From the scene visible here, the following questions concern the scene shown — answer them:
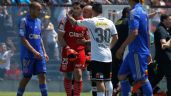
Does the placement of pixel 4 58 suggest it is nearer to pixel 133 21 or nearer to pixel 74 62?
pixel 74 62

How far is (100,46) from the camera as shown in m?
14.6

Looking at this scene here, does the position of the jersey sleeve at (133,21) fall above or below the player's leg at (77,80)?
above

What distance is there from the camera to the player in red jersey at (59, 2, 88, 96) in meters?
16.0

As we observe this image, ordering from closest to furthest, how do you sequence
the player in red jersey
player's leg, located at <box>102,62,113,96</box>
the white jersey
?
1. the white jersey
2. player's leg, located at <box>102,62,113,96</box>
3. the player in red jersey

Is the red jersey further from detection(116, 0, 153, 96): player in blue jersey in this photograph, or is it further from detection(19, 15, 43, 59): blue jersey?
detection(116, 0, 153, 96): player in blue jersey

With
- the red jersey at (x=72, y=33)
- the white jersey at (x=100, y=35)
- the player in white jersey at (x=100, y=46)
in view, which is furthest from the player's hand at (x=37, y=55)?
the white jersey at (x=100, y=35)

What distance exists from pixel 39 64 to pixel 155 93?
10.1ft

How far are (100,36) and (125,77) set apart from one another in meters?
0.94

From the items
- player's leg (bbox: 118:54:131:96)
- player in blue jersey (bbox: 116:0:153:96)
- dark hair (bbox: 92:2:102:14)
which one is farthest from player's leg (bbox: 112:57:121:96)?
dark hair (bbox: 92:2:102:14)

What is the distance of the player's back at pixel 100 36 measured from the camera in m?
14.4

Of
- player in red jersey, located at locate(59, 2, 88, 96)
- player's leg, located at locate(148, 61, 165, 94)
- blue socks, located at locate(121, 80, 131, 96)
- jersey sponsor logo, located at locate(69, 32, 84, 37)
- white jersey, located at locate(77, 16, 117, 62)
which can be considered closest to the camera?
white jersey, located at locate(77, 16, 117, 62)

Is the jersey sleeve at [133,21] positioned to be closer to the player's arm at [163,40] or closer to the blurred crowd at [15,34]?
the player's arm at [163,40]

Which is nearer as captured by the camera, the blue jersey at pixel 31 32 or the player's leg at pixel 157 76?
the blue jersey at pixel 31 32

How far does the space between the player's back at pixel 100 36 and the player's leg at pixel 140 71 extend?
2.02 feet
